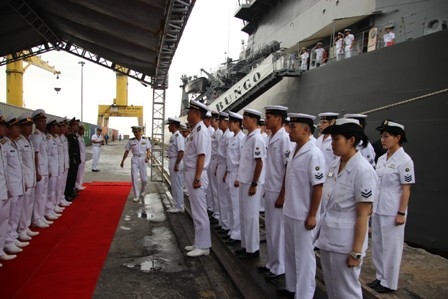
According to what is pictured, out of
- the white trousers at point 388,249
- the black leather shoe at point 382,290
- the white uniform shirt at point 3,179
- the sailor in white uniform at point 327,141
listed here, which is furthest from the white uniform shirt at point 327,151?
the white uniform shirt at point 3,179

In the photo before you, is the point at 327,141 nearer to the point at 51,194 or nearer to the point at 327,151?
the point at 327,151

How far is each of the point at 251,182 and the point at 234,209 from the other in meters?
0.98

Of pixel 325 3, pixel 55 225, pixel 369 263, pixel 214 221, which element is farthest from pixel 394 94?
pixel 55 225

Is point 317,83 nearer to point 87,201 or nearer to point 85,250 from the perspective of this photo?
point 87,201

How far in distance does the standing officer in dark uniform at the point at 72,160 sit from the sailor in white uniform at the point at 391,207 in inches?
246

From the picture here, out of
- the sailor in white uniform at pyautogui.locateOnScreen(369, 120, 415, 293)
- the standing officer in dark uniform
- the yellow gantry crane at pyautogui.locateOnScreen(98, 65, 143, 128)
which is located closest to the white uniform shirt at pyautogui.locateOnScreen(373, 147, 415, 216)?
the sailor in white uniform at pyautogui.locateOnScreen(369, 120, 415, 293)

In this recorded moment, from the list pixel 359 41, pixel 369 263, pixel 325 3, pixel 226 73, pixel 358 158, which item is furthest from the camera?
pixel 226 73

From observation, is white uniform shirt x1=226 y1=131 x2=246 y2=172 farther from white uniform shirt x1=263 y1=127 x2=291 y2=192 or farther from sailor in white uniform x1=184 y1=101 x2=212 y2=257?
white uniform shirt x1=263 y1=127 x2=291 y2=192

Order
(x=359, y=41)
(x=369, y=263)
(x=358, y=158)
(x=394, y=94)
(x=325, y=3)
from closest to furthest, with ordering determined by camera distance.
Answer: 1. (x=358, y=158)
2. (x=369, y=263)
3. (x=394, y=94)
4. (x=359, y=41)
5. (x=325, y=3)

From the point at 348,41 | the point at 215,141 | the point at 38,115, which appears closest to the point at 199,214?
the point at 215,141

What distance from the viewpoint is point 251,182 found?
365 centimetres

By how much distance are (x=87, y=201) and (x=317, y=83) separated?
20.0 ft

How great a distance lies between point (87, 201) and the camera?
718cm

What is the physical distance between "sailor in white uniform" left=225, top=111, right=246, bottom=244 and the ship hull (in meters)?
2.23
